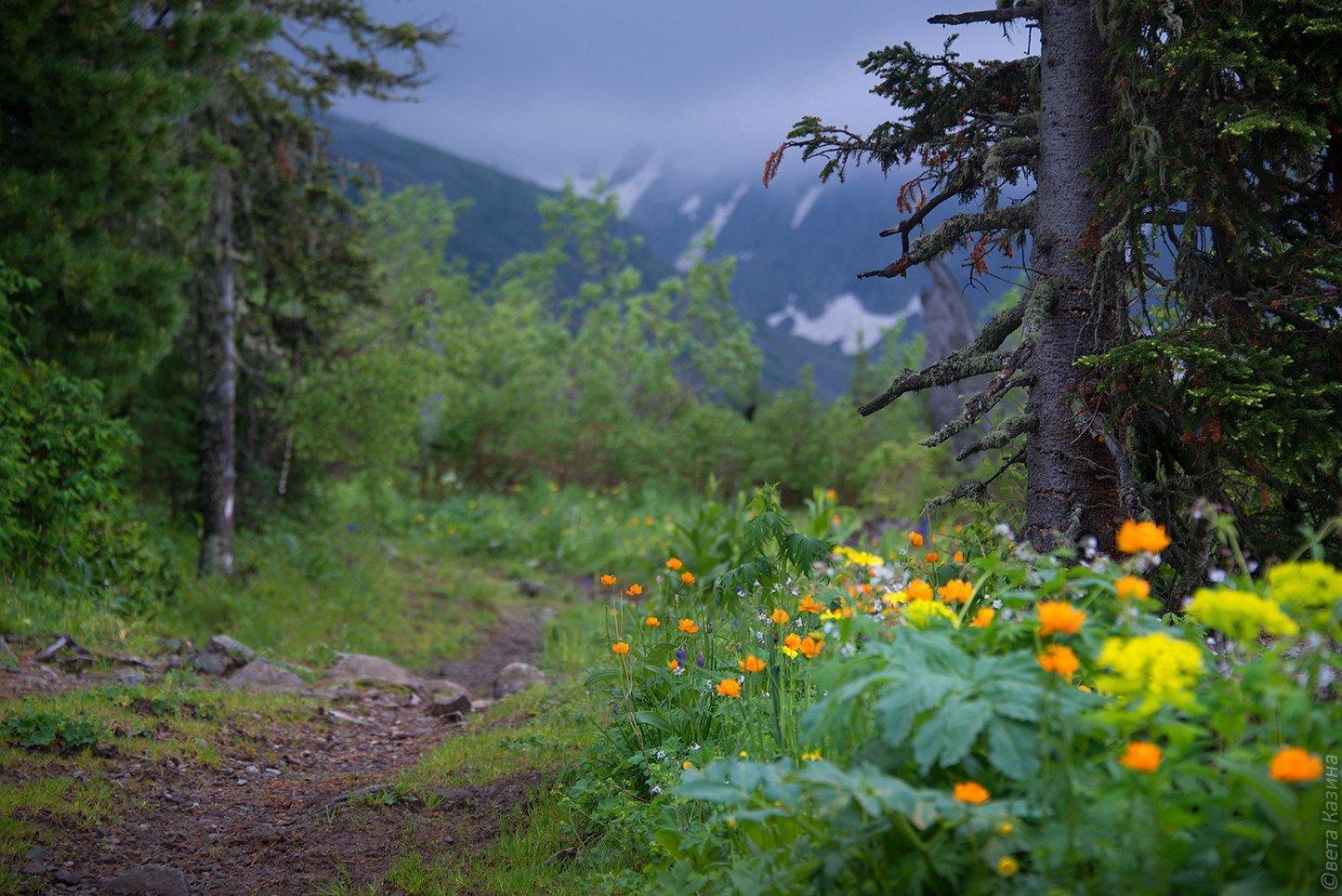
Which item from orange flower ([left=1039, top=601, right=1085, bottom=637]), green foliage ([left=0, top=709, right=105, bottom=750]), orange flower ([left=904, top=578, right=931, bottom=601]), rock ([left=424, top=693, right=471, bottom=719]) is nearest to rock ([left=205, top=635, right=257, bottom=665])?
rock ([left=424, top=693, right=471, bottom=719])

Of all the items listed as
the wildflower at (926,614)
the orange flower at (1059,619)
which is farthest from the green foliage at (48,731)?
the orange flower at (1059,619)

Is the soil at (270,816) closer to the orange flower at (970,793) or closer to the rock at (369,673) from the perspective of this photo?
the rock at (369,673)

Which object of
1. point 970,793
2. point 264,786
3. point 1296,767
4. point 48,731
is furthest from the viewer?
point 264,786

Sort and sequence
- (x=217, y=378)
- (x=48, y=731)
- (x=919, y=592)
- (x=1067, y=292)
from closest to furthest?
(x=919, y=592) < (x=1067, y=292) < (x=48, y=731) < (x=217, y=378)

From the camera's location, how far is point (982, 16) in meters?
3.88

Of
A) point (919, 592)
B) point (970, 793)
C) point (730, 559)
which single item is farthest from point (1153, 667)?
point (730, 559)

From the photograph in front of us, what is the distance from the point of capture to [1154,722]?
1.60m

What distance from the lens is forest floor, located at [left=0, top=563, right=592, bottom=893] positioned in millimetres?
3096

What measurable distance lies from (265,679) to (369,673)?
82 centimetres

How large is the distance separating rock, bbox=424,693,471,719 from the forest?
27 mm

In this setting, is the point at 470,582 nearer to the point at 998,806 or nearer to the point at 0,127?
the point at 0,127

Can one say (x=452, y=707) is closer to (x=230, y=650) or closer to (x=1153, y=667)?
(x=230, y=650)

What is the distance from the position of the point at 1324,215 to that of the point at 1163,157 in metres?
0.99

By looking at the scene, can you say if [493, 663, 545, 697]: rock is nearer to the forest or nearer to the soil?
the forest
